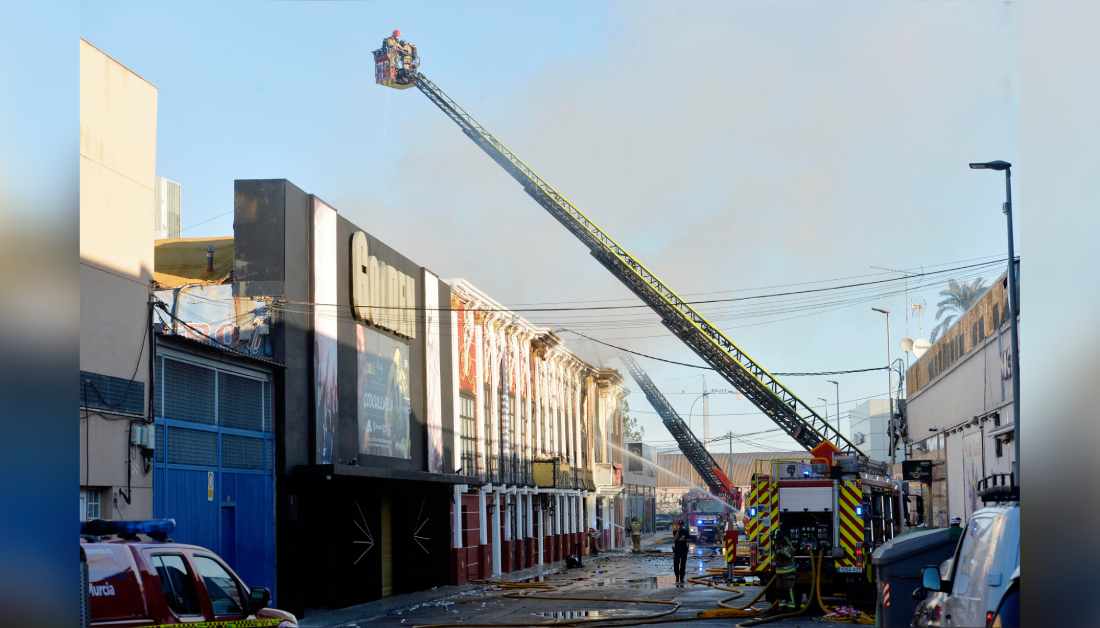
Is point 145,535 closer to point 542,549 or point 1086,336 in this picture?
point 1086,336

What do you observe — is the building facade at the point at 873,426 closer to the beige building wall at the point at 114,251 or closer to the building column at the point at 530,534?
the building column at the point at 530,534

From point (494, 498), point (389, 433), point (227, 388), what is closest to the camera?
point (227, 388)

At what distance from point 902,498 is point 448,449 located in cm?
1518

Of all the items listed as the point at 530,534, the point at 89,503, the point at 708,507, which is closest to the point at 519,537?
the point at 530,534

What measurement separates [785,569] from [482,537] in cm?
1950

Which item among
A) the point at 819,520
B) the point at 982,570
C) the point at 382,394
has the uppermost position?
the point at 382,394

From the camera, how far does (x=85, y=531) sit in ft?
35.1

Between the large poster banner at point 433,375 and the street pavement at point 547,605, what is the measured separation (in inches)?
161

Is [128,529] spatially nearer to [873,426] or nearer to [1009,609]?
[1009,609]

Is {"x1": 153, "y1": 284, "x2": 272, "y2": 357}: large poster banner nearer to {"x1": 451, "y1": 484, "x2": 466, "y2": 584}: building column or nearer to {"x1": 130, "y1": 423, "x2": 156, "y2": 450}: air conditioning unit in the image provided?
{"x1": 130, "y1": 423, "x2": 156, "y2": 450}: air conditioning unit

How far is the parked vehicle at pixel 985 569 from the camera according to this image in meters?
7.82

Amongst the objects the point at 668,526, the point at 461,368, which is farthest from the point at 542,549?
the point at 668,526

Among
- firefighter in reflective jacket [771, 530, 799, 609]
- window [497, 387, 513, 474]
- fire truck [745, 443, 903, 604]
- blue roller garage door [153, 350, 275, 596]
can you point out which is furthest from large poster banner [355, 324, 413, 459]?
window [497, 387, 513, 474]

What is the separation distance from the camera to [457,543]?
39.5m
